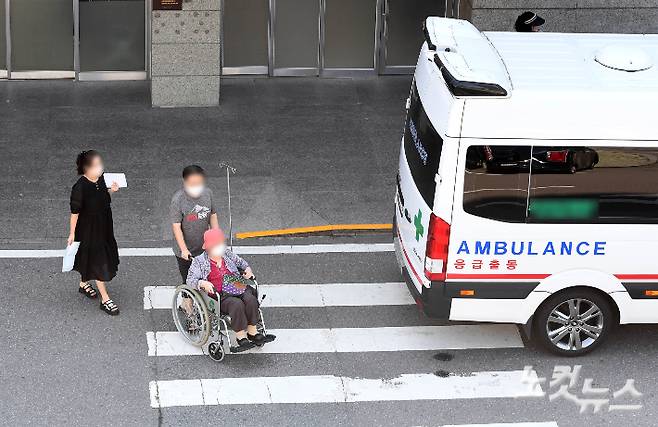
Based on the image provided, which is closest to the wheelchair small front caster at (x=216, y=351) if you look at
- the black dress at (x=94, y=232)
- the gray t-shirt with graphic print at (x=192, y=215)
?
the gray t-shirt with graphic print at (x=192, y=215)

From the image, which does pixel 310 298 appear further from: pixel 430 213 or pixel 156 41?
pixel 156 41

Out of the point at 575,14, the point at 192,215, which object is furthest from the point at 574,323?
the point at 575,14

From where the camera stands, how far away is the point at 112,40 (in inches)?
742

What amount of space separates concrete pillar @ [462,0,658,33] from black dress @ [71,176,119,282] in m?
7.92

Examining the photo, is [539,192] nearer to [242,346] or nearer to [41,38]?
[242,346]

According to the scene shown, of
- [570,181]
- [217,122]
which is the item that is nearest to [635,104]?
[570,181]

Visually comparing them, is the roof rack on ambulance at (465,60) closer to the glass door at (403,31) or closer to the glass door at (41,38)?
the glass door at (403,31)

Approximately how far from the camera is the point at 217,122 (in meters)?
17.4

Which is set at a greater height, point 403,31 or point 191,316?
point 403,31

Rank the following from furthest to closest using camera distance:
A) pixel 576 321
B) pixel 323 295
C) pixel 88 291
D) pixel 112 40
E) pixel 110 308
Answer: pixel 112 40, pixel 323 295, pixel 88 291, pixel 110 308, pixel 576 321

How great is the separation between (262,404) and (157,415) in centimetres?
93

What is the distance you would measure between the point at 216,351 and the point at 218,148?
556 centimetres

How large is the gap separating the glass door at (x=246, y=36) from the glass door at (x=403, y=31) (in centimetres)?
192

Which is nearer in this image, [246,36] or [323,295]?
[323,295]
